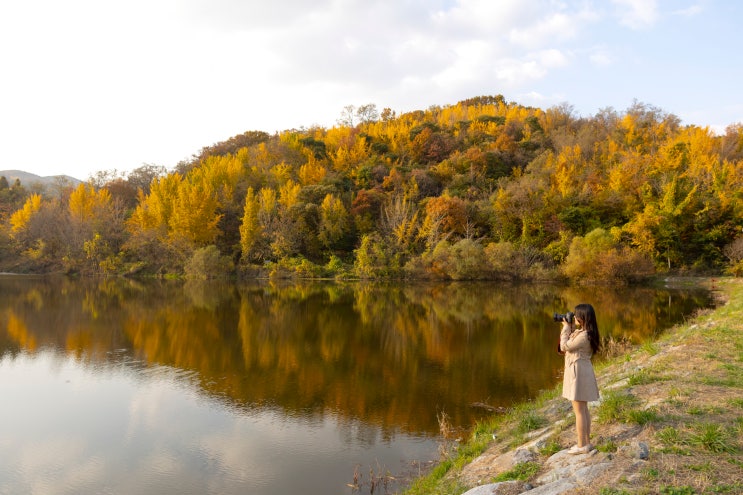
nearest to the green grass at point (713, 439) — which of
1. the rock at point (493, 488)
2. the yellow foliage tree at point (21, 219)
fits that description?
the rock at point (493, 488)

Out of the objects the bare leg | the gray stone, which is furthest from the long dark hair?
the gray stone

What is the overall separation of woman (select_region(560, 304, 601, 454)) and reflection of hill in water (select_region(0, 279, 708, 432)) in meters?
4.02

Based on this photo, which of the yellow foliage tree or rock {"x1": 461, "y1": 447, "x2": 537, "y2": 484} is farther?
the yellow foliage tree

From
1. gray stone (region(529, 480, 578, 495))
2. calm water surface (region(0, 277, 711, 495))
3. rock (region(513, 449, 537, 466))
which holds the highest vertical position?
gray stone (region(529, 480, 578, 495))

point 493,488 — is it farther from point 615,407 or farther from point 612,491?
point 615,407

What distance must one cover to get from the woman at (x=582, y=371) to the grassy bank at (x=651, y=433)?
0.72 feet

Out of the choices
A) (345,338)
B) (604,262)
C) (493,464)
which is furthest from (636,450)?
(604,262)

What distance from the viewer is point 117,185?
59781mm

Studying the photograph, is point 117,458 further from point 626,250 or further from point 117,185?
point 117,185

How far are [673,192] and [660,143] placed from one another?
68.7 ft

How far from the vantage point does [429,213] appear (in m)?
43.9

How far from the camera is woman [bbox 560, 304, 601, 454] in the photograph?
15.9ft

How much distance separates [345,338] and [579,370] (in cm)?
1232

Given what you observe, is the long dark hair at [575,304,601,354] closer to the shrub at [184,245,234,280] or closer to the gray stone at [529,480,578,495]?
the gray stone at [529,480,578,495]
